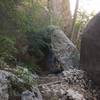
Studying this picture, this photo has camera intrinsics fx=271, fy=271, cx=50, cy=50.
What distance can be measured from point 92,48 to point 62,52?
5.18 feet

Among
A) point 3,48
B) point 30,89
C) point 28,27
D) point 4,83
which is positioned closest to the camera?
point 4,83

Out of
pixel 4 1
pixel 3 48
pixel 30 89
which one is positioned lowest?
pixel 30 89

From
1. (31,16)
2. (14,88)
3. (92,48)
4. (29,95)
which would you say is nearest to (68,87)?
(92,48)

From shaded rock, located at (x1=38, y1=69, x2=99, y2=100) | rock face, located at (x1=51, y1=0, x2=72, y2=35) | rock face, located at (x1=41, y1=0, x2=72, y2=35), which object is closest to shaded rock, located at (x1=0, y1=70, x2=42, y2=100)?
shaded rock, located at (x1=38, y1=69, x2=99, y2=100)

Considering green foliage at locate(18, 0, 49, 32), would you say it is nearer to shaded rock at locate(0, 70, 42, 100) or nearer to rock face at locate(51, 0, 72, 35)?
rock face at locate(51, 0, 72, 35)

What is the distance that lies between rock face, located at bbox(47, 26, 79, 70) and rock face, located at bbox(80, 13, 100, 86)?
0.96m

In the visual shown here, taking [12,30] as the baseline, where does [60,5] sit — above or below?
above

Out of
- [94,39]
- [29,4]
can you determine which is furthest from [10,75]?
[29,4]

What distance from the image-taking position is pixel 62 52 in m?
7.35

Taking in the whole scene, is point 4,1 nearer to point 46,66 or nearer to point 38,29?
point 38,29

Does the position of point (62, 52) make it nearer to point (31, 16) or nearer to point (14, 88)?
point (31, 16)

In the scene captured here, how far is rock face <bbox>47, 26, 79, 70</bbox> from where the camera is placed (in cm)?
704

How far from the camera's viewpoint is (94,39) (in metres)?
5.82

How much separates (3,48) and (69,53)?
227 centimetres
